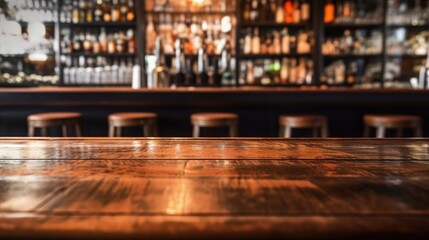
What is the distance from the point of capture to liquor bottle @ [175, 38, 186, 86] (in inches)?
157

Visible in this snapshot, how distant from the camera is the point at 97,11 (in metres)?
4.34

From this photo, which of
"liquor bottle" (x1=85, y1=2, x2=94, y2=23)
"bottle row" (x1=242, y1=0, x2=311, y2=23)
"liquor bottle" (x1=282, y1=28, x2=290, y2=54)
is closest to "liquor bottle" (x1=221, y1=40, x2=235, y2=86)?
"bottle row" (x1=242, y1=0, x2=311, y2=23)

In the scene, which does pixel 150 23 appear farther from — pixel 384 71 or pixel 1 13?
pixel 384 71

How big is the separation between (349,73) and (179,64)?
6.94 feet

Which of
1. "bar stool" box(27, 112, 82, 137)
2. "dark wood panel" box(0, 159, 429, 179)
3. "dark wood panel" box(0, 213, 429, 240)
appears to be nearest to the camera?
"dark wood panel" box(0, 213, 429, 240)

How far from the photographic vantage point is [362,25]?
438 cm

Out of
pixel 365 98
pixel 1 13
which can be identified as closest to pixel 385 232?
pixel 365 98

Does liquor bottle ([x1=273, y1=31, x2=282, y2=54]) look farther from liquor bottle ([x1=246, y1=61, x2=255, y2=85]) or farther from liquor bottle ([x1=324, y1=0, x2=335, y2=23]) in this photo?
liquor bottle ([x1=324, y1=0, x2=335, y2=23])

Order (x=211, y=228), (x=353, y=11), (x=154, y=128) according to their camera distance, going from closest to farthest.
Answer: (x=211, y=228)
(x=154, y=128)
(x=353, y=11)

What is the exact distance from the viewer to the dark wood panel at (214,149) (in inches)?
39.3

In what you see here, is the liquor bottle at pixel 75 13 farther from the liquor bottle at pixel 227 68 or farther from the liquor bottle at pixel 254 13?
the liquor bottle at pixel 254 13

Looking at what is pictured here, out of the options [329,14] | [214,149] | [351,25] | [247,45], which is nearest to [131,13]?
[247,45]

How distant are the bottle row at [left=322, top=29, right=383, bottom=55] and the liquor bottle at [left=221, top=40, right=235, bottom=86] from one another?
A: 113 centimetres

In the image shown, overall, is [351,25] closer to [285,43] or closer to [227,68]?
[285,43]
